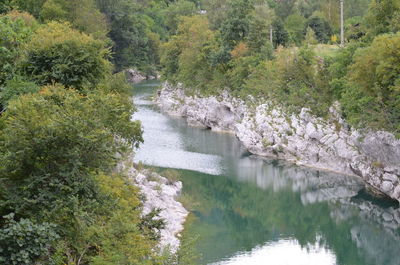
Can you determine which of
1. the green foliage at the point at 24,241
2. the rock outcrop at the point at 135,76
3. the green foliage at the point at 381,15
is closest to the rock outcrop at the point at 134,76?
the rock outcrop at the point at 135,76

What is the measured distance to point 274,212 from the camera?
36.9 m

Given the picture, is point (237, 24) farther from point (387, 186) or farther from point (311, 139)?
point (387, 186)

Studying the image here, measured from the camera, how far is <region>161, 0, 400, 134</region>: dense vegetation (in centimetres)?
3803

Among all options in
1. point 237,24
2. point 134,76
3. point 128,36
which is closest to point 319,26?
point 237,24

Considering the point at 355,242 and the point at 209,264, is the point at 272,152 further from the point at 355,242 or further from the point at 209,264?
the point at 209,264

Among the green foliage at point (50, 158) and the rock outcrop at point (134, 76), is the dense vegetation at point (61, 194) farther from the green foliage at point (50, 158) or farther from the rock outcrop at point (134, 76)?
the rock outcrop at point (134, 76)

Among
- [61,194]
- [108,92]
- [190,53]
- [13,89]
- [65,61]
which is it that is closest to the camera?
[61,194]

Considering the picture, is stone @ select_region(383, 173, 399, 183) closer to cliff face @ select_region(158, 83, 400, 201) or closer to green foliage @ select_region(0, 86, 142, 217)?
cliff face @ select_region(158, 83, 400, 201)

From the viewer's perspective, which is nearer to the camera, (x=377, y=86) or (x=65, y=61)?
(x=65, y=61)

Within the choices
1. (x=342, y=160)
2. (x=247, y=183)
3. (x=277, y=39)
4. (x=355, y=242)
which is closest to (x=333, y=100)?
(x=342, y=160)

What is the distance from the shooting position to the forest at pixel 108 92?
18359 mm

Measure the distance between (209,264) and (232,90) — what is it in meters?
35.1

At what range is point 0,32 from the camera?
18172mm

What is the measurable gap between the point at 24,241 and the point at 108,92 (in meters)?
22.3
